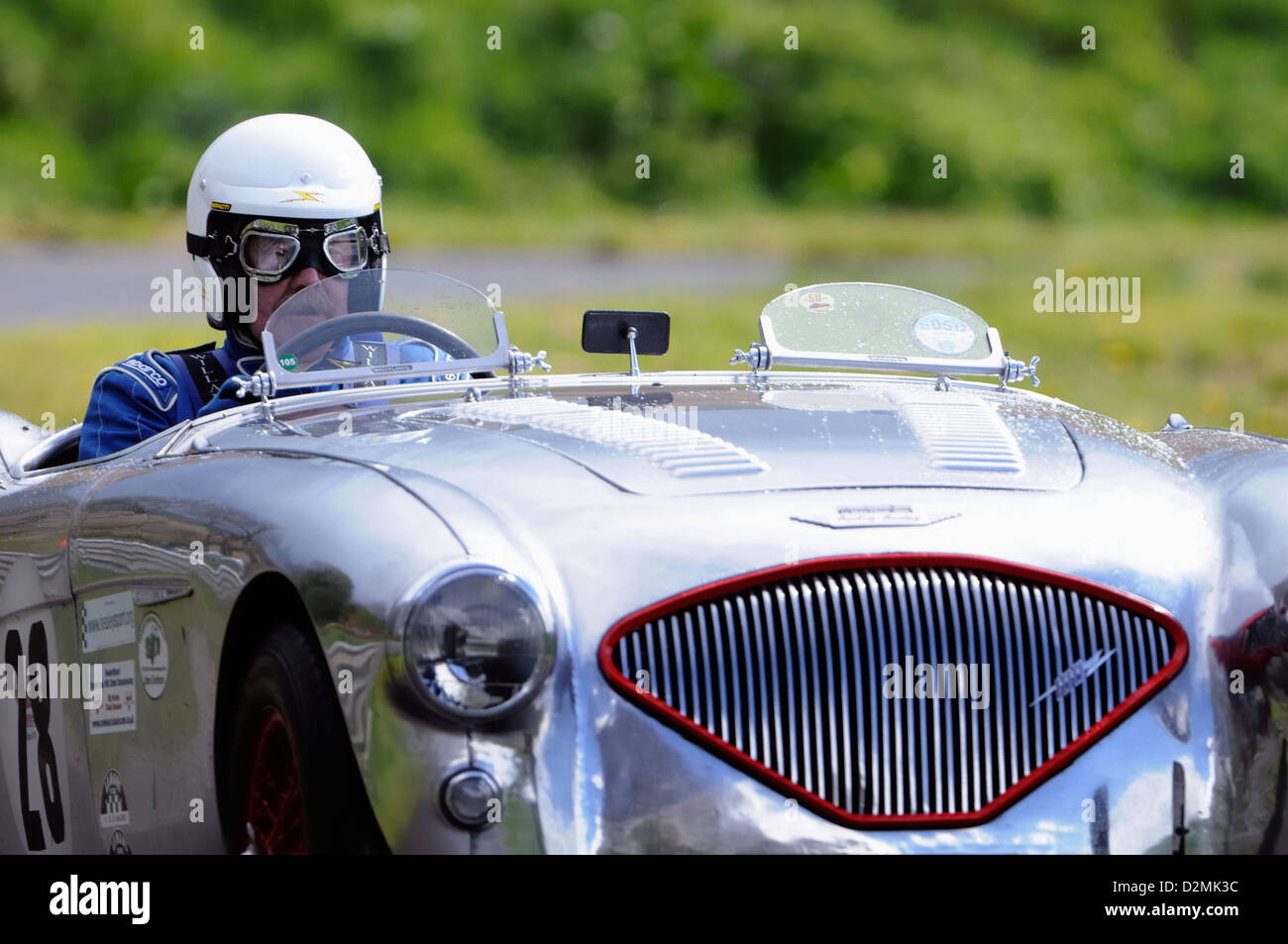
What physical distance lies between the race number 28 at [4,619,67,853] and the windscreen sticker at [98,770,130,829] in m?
0.26

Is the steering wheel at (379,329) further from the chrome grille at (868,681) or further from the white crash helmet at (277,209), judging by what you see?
the chrome grille at (868,681)

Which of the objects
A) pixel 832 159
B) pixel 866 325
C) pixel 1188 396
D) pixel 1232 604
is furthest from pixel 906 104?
pixel 1232 604

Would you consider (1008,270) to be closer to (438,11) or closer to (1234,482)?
(438,11)

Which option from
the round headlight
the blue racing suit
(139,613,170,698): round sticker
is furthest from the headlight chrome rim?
the blue racing suit

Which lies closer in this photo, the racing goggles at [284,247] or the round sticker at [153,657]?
the round sticker at [153,657]

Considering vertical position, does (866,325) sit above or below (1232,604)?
Answer: above

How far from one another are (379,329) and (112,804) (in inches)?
46.7

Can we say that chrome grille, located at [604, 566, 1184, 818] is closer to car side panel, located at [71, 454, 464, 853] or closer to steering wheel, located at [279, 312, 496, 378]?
car side panel, located at [71, 454, 464, 853]

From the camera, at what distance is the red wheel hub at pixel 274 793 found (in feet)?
10.2

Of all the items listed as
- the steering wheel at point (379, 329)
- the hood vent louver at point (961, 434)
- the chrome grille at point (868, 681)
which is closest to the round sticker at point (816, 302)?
the hood vent louver at point (961, 434)

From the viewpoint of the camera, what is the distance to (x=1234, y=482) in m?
3.51

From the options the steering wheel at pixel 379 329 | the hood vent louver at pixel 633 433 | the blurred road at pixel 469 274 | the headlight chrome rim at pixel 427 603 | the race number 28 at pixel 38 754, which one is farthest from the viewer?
the blurred road at pixel 469 274

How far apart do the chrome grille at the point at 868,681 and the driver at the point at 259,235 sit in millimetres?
2229

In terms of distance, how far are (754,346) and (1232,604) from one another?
161cm
